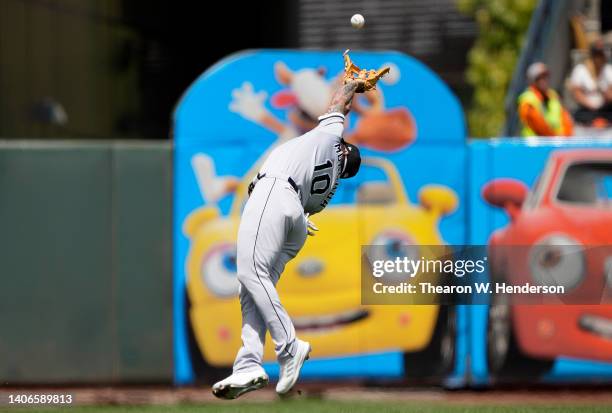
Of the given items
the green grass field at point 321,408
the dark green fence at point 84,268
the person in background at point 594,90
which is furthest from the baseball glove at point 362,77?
the person in background at point 594,90

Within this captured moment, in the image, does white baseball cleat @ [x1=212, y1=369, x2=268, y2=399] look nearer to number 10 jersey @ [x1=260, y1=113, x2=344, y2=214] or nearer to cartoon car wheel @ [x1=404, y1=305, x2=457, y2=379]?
number 10 jersey @ [x1=260, y1=113, x2=344, y2=214]

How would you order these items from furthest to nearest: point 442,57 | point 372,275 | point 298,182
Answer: point 442,57
point 372,275
point 298,182

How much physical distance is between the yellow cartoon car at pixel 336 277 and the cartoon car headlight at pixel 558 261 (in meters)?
0.93

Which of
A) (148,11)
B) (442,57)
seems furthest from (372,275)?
(442,57)

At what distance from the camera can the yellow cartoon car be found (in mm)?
12375

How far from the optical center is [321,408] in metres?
10.8

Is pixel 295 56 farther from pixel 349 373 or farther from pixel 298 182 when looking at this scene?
pixel 298 182

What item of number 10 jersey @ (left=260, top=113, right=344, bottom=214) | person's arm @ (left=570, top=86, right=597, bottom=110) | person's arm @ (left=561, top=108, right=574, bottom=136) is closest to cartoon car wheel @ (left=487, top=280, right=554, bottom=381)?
person's arm @ (left=561, top=108, right=574, bottom=136)

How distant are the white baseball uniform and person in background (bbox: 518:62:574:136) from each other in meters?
5.19

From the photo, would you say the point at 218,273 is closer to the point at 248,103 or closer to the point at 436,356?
the point at 248,103

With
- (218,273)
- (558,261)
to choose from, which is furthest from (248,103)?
(558,261)

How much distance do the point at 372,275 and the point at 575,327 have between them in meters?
2.14

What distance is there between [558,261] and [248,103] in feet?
11.1

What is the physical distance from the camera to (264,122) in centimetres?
1241
